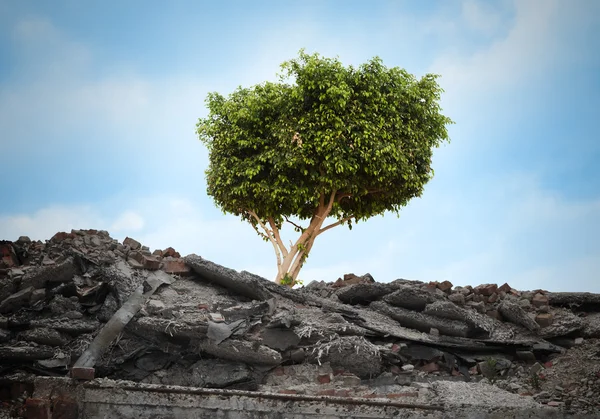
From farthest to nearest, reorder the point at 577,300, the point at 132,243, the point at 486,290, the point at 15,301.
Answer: the point at 132,243, the point at 486,290, the point at 577,300, the point at 15,301

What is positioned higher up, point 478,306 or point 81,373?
point 478,306

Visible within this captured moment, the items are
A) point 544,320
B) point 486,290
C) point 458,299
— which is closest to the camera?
point 544,320

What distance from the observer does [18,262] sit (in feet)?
30.0

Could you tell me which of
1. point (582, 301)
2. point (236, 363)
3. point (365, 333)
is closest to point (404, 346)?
point (365, 333)

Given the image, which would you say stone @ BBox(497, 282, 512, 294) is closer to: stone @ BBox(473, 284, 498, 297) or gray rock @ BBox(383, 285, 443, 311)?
stone @ BBox(473, 284, 498, 297)

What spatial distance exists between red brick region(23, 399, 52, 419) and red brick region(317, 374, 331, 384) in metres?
3.18

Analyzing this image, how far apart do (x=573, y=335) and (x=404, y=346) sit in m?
2.82

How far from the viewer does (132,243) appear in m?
9.44

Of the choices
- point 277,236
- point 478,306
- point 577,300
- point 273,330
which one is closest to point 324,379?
point 273,330

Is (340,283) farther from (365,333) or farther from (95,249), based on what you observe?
(95,249)

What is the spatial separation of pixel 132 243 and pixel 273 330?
3547 millimetres

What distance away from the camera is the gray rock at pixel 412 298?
336 inches

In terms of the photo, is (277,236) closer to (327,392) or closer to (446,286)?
(446,286)

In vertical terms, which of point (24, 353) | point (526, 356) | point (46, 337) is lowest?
point (24, 353)
